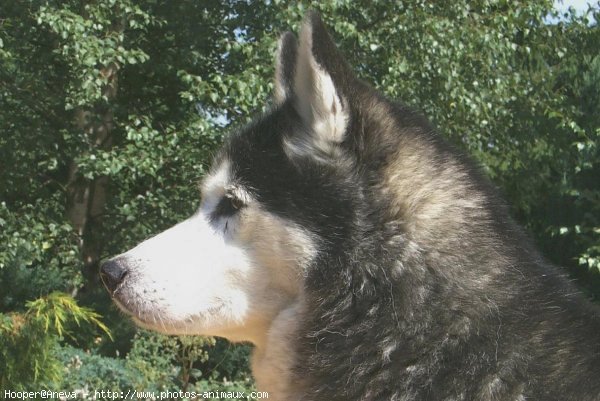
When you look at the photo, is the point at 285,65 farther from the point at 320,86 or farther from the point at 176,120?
the point at 176,120

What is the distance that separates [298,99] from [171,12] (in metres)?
7.22

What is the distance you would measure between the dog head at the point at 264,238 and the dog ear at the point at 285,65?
21 cm

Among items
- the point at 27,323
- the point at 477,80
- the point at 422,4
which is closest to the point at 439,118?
the point at 477,80

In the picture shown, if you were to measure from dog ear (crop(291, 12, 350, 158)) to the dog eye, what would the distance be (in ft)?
0.90

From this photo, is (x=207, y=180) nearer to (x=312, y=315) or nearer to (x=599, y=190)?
(x=312, y=315)

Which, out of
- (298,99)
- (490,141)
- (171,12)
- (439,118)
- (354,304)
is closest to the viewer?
(354,304)

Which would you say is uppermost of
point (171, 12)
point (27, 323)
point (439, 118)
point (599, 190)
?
point (171, 12)

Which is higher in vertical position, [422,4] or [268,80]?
[422,4]

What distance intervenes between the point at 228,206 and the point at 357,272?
49 cm

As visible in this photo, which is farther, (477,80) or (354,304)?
(477,80)

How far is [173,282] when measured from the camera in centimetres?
267

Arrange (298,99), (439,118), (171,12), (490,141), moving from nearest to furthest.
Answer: (298,99) → (439,118) → (171,12) → (490,141)

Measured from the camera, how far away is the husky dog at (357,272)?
2.52 m

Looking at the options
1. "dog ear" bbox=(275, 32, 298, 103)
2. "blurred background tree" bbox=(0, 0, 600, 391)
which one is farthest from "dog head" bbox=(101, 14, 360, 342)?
"blurred background tree" bbox=(0, 0, 600, 391)
